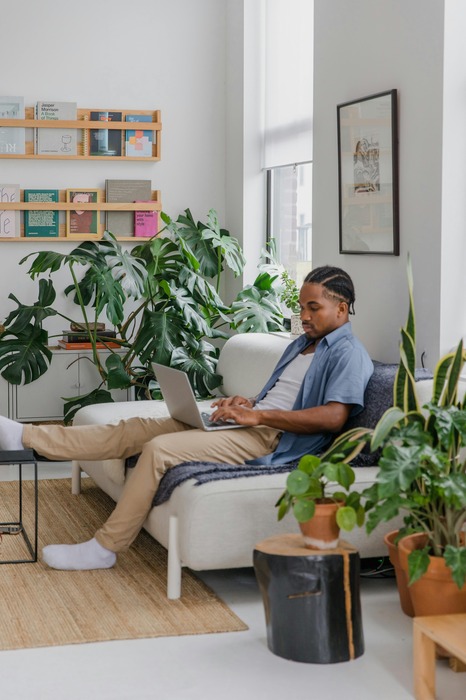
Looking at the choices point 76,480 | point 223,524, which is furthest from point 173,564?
point 76,480

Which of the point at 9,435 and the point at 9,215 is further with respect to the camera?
the point at 9,215

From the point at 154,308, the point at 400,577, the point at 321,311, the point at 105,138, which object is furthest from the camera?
the point at 105,138

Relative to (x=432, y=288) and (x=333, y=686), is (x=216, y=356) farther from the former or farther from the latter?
(x=333, y=686)

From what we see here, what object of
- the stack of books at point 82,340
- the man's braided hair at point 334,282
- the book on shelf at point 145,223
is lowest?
the stack of books at point 82,340

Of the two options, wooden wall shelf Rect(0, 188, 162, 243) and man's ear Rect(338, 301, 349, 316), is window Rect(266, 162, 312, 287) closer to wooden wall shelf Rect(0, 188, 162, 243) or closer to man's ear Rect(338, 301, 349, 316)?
wooden wall shelf Rect(0, 188, 162, 243)

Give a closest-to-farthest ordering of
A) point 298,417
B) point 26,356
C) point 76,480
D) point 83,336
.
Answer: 1. point 298,417
2. point 76,480
3. point 26,356
4. point 83,336

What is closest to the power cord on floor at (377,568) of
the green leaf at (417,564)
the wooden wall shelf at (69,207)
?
the green leaf at (417,564)

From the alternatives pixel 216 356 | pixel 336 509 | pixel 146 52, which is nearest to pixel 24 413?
pixel 216 356

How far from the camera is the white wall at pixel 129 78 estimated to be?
6406mm

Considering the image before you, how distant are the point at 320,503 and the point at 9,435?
142cm

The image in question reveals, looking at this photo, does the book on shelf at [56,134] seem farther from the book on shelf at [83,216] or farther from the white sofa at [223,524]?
the white sofa at [223,524]

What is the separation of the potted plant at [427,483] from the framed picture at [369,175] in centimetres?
126

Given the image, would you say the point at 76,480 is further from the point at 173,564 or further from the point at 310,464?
the point at 310,464

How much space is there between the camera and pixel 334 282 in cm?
374
